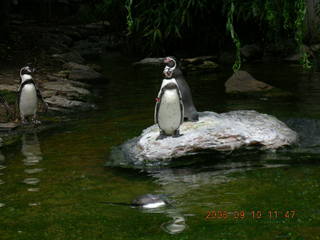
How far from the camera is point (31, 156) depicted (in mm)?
9609

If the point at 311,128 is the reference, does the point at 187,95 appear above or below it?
above

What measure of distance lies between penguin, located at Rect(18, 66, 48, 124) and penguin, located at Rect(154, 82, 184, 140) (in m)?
3.89

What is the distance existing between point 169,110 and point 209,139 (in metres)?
0.74

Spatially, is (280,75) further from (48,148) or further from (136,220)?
(136,220)

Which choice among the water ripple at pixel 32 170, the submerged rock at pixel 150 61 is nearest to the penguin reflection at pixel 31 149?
the water ripple at pixel 32 170

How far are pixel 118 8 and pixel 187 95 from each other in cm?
1286

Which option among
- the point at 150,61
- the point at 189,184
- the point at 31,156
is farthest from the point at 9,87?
the point at 189,184

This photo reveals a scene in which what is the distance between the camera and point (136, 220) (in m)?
6.37

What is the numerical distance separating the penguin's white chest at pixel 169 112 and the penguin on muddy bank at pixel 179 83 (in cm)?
17

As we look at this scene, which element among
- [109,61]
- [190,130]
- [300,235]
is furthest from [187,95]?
[109,61]

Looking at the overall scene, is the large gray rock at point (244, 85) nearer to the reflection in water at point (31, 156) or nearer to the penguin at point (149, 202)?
the reflection in water at point (31, 156)

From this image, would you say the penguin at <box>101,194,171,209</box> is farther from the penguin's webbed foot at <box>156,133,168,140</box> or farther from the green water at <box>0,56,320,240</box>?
the penguin's webbed foot at <box>156,133,168,140</box>

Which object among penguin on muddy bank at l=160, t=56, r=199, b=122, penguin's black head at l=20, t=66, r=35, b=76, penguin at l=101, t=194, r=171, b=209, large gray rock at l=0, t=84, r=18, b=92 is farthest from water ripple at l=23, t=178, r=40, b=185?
large gray rock at l=0, t=84, r=18, b=92

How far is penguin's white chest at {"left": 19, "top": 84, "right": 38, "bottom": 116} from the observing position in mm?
12234
